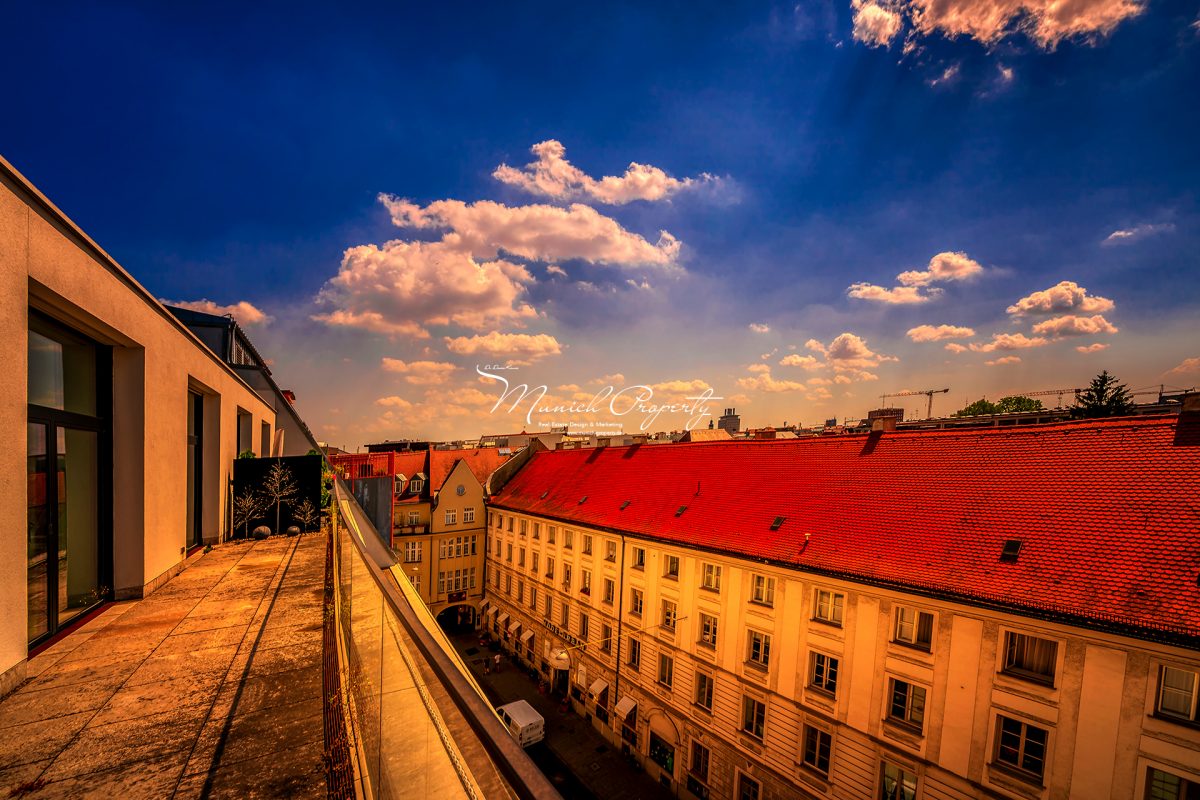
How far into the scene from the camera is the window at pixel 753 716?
17.7m

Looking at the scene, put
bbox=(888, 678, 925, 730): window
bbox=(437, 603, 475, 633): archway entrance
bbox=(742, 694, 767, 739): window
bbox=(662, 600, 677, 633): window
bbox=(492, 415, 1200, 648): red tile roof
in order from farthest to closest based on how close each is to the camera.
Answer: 1. bbox=(437, 603, 475, 633): archway entrance
2. bbox=(662, 600, 677, 633): window
3. bbox=(742, 694, 767, 739): window
4. bbox=(888, 678, 925, 730): window
5. bbox=(492, 415, 1200, 648): red tile roof

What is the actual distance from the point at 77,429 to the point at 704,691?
21356mm

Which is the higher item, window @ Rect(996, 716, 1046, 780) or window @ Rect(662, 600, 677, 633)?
window @ Rect(996, 716, 1046, 780)

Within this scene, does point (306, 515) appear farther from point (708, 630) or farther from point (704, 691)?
point (704, 691)

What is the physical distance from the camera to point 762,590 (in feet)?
59.7

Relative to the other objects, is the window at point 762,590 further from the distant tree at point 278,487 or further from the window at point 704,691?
the distant tree at point 278,487

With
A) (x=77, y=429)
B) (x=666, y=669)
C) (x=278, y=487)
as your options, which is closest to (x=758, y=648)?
(x=666, y=669)

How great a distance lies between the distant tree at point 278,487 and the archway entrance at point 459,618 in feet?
90.1

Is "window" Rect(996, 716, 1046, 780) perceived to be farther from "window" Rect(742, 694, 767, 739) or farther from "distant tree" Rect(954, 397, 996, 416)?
"distant tree" Rect(954, 397, 996, 416)

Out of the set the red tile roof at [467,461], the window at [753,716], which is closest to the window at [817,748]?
the window at [753,716]

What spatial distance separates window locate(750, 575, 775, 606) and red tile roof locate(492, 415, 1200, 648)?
103 cm

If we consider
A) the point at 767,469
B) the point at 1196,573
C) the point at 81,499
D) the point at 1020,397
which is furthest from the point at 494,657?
the point at 1020,397

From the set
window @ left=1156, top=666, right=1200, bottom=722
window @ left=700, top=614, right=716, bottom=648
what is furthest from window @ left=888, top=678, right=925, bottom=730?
window @ left=700, top=614, right=716, bottom=648

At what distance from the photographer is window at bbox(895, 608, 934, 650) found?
14148mm
